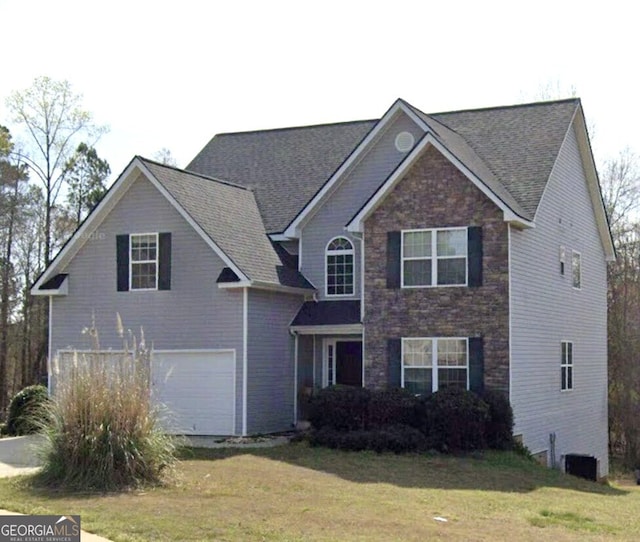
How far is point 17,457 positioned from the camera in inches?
750

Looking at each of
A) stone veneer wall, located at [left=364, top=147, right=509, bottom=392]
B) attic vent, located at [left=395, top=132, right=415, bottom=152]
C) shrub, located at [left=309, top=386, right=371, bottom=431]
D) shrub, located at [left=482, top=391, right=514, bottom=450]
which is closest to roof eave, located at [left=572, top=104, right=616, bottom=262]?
attic vent, located at [left=395, top=132, right=415, bottom=152]

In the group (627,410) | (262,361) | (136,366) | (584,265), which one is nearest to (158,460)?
(136,366)

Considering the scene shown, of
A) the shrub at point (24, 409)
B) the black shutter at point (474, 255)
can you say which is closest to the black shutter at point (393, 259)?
the black shutter at point (474, 255)

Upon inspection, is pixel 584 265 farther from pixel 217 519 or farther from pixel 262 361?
pixel 217 519

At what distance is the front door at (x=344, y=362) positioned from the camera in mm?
25094

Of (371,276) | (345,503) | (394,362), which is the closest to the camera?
(345,503)

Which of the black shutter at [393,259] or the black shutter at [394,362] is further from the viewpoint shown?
the black shutter at [393,259]

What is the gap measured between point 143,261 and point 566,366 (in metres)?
11.5

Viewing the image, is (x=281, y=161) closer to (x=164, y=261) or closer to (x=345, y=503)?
(x=164, y=261)

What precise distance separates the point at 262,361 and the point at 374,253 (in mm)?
3869

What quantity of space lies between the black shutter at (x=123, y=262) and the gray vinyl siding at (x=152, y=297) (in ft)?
0.57

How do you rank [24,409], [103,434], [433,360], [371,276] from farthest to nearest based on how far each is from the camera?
[24,409]
[371,276]
[433,360]
[103,434]

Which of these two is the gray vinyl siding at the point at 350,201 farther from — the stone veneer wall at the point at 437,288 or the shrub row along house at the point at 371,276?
the stone veneer wall at the point at 437,288

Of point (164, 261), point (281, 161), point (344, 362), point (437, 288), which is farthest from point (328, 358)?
point (281, 161)
